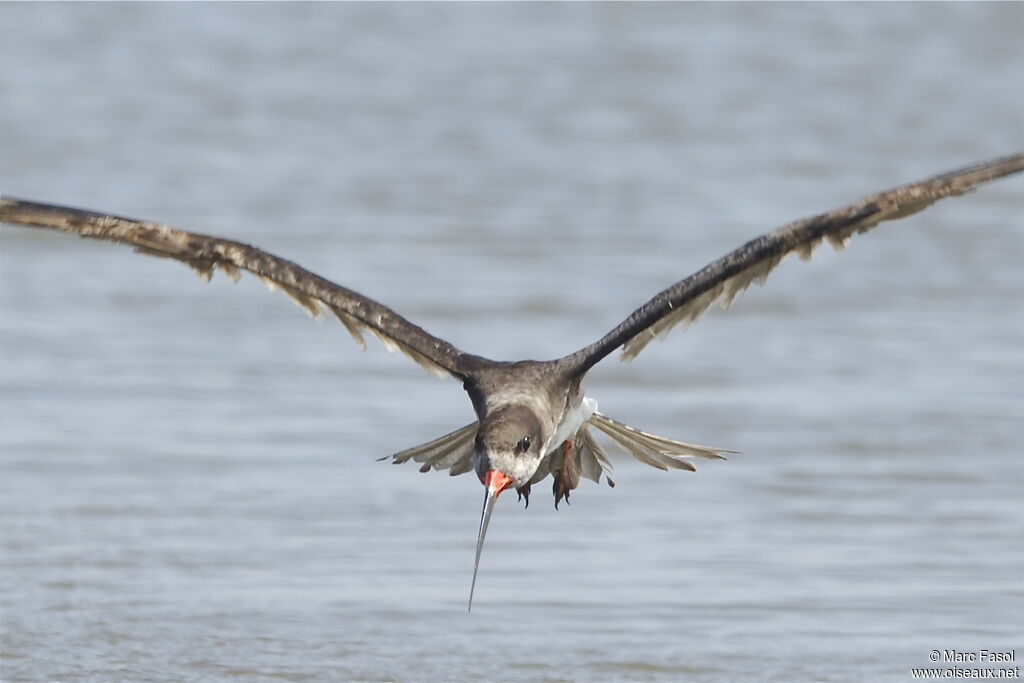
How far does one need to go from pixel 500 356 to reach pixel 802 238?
474cm

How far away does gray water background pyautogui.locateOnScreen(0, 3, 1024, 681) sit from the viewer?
8.03m

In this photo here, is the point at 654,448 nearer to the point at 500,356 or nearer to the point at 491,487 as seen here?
the point at 491,487

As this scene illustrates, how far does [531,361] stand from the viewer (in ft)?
26.6

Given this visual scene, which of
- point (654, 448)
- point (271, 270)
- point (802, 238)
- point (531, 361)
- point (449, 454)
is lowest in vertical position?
point (449, 454)

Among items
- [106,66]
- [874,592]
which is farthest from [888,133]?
[874,592]

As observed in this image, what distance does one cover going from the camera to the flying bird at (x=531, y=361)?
23.8 ft

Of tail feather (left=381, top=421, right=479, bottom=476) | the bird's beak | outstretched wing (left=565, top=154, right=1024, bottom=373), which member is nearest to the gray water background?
tail feather (left=381, top=421, right=479, bottom=476)

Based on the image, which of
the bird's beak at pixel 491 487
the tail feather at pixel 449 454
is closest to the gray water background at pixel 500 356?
the tail feather at pixel 449 454

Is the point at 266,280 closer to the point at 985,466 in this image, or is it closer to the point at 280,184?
the point at 985,466

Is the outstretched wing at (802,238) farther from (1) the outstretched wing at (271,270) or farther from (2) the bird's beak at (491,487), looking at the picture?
Answer: (2) the bird's beak at (491,487)

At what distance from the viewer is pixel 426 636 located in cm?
788

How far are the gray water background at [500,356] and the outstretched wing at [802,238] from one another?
1.39 meters

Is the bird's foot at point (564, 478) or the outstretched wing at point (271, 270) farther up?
the outstretched wing at point (271, 270)

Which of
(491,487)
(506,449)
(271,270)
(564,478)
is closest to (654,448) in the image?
(564,478)
